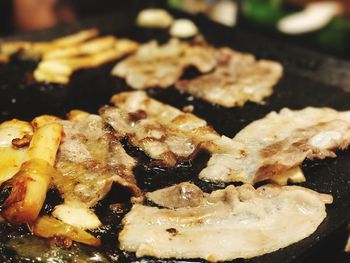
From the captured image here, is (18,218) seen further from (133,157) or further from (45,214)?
(133,157)

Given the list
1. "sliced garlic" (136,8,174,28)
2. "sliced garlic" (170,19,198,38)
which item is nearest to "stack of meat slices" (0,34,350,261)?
"sliced garlic" (170,19,198,38)

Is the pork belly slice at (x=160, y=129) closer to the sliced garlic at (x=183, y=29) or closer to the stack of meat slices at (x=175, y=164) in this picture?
the stack of meat slices at (x=175, y=164)

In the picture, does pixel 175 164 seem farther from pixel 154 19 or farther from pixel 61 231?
pixel 154 19

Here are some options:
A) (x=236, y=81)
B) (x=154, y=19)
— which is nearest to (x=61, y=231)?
(x=236, y=81)

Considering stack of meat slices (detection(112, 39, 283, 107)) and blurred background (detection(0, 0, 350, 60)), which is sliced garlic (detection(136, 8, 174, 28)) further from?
stack of meat slices (detection(112, 39, 283, 107))

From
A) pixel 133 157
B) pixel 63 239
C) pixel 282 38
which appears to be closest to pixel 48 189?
pixel 63 239
